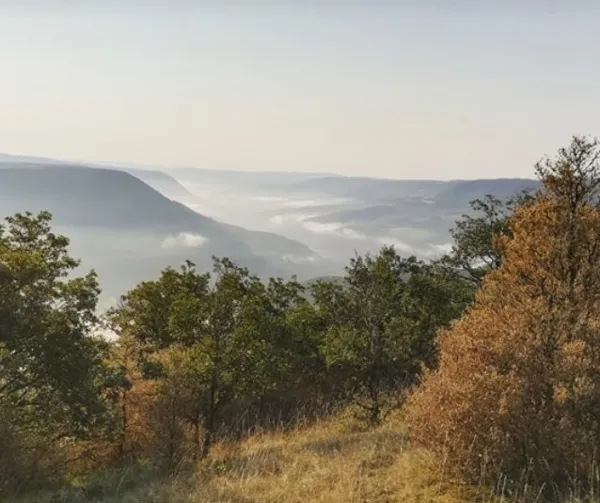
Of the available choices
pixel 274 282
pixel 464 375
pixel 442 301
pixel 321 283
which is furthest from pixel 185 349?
pixel 274 282

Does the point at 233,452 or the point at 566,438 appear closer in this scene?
the point at 566,438

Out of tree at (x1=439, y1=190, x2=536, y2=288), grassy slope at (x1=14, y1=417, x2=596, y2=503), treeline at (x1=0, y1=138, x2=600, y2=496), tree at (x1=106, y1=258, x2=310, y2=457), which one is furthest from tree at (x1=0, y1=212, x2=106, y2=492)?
tree at (x1=439, y1=190, x2=536, y2=288)

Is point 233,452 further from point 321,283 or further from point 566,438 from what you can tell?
point 321,283

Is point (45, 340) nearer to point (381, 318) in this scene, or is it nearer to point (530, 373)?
point (530, 373)

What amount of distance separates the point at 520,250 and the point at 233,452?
834cm

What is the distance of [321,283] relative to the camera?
26938 mm

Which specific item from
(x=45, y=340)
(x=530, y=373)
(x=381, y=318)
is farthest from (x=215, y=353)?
(x=530, y=373)

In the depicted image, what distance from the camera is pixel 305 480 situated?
28.8ft

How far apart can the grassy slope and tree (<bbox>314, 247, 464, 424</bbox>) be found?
840 centimetres

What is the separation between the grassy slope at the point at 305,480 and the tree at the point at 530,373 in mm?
574

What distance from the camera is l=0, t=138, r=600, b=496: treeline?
25.4 feet

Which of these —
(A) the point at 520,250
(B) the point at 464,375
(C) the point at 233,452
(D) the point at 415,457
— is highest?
(A) the point at 520,250

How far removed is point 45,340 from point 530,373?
464 inches

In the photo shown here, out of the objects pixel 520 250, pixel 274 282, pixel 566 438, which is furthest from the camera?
pixel 274 282
